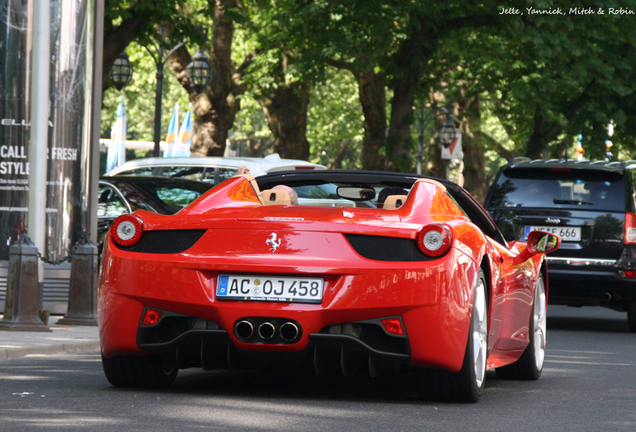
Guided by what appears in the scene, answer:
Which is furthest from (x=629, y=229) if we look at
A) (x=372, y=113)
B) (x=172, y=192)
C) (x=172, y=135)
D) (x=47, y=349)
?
(x=172, y=135)

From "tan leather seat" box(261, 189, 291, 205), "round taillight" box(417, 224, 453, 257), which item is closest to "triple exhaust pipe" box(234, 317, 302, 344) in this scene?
"round taillight" box(417, 224, 453, 257)

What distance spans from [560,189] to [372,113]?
1823 cm

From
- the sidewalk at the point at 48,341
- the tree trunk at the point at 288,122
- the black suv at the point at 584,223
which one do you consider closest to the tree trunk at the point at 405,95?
the tree trunk at the point at 288,122

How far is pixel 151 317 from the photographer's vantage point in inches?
228

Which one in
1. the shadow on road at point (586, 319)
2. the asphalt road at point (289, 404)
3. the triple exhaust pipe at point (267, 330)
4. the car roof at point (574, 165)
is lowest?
the shadow on road at point (586, 319)

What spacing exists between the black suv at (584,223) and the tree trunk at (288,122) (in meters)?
18.0

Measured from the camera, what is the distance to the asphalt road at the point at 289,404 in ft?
17.1

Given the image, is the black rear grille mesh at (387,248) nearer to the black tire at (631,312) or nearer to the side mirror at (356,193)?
the side mirror at (356,193)

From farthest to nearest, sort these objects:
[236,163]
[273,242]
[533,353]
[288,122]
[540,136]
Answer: [288,122] → [540,136] → [236,163] → [533,353] → [273,242]

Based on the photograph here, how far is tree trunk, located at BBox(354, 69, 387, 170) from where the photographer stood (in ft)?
97.7

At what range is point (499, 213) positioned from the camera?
483 inches

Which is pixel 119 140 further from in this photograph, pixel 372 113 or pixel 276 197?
pixel 276 197

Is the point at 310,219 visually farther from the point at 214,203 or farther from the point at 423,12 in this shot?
the point at 423,12

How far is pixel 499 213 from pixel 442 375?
652cm
